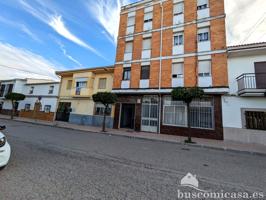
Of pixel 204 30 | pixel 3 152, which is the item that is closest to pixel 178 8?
pixel 204 30

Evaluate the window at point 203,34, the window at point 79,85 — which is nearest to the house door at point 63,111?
the window at point 79,85

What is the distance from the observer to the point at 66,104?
2066 cm

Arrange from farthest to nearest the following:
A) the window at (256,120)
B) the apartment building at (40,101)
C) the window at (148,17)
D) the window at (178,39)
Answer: the apartment building at (40,101), the window at (148,17), the window at (178,39), the window at (256,120)

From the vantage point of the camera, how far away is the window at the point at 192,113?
40.6ft

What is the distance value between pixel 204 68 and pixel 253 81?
3.52m

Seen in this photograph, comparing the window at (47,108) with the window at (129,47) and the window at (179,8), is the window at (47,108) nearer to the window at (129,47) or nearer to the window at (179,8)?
the window at (129,47)

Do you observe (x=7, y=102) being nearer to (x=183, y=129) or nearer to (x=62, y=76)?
(x=62, y=76)

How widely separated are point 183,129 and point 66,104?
1554 centimetres

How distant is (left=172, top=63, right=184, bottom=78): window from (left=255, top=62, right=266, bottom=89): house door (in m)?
5.41

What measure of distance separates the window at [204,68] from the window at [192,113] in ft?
6.92

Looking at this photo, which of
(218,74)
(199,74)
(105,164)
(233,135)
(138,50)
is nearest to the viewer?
(105,164)

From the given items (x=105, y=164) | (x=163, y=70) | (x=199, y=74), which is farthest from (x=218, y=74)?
(x=105, y=164)

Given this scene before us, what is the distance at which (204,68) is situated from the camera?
12.9 meters

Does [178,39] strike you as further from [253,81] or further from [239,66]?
[253,81]
